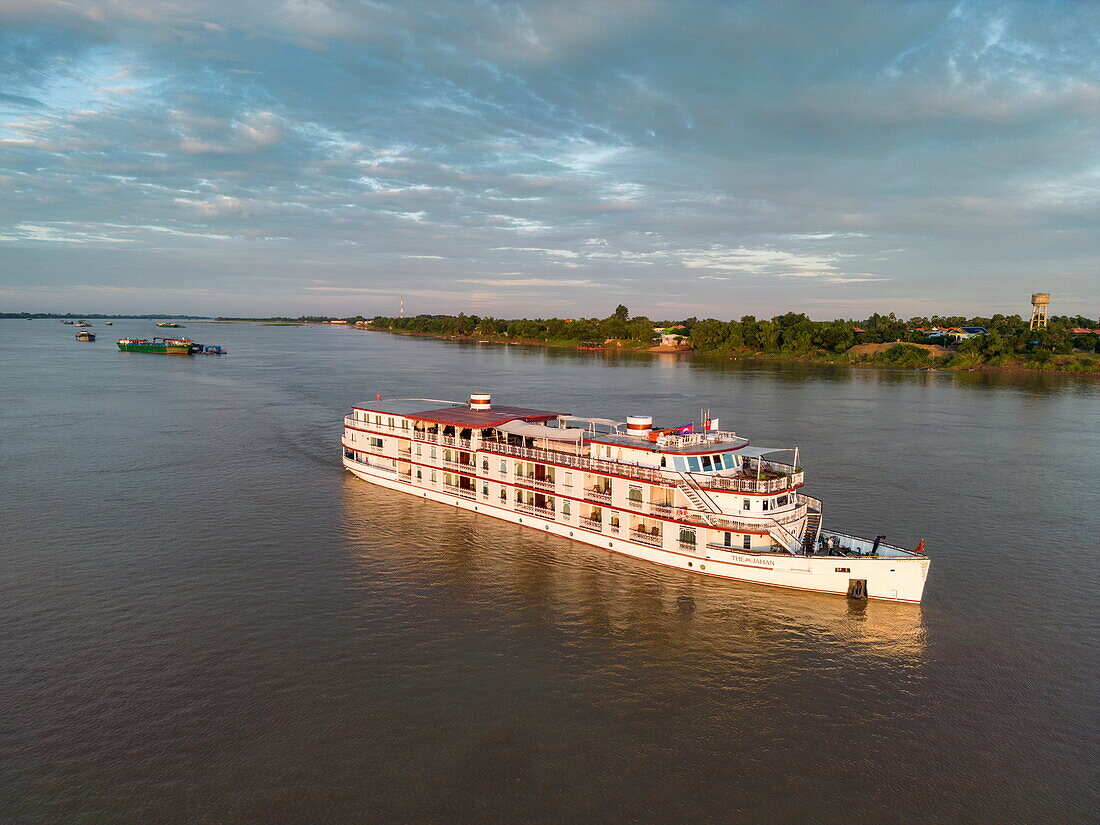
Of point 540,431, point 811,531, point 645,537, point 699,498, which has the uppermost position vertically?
point 540,431

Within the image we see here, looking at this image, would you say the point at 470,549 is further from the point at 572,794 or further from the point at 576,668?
the point at 572,794

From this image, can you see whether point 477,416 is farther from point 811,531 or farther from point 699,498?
point 811,531

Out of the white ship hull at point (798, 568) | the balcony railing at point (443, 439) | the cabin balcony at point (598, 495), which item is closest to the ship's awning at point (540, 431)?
the balcony railing at point (443, 439)

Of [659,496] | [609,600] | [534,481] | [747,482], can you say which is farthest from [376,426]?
[747,482]

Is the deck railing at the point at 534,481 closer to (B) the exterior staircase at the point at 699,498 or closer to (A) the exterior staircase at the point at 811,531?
(B) the exterior staircase at the point at 699,498

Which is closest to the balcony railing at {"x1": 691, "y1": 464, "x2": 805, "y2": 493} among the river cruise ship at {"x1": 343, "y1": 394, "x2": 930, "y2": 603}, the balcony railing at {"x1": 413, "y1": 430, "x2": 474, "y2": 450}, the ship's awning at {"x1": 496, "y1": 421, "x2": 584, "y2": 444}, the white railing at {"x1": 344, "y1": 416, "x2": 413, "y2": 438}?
the river cruise ship at {"x1": 343, "y1": 394, "x2": 930, "y2": 603}

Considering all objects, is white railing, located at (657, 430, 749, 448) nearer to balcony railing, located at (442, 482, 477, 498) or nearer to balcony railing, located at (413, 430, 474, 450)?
balcony railing, located at (413, 430, 474, 450)
